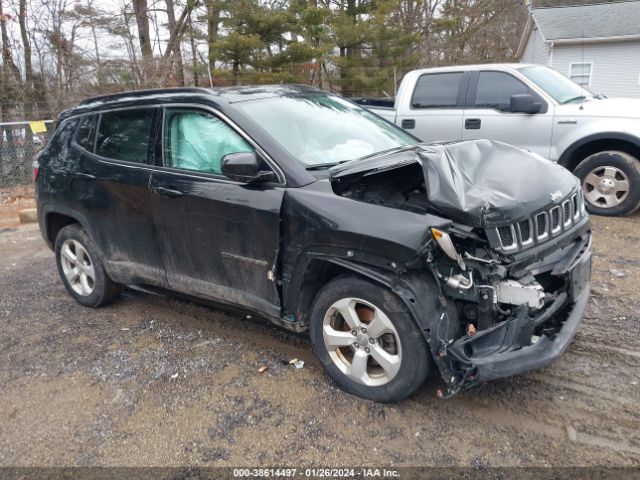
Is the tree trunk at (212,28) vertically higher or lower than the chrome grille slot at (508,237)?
higher

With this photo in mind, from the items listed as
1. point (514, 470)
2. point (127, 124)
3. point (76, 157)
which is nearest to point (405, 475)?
point (514, 470)

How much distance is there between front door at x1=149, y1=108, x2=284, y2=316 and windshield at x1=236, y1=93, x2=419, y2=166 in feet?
0.89

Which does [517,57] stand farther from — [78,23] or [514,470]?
[514,470]

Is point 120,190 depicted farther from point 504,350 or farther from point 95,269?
point 504,350

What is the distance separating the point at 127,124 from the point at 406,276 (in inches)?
106

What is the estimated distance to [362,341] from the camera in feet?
9.89

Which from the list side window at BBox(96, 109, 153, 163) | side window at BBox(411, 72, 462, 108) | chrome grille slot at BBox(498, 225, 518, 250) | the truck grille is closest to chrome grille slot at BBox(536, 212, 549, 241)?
the truck grille

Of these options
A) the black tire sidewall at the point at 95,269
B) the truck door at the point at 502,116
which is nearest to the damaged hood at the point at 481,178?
the black tire sidewall at the point at 95,269

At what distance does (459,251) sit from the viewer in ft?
8.65

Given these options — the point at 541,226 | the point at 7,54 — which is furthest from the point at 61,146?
the point at 7,54

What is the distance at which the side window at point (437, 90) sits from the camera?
7.41m

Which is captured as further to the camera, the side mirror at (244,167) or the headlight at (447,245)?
the side mirror at (244,167)

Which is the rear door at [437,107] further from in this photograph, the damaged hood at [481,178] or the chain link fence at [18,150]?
the chain link fence at [18,150]

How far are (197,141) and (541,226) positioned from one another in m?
2.35
